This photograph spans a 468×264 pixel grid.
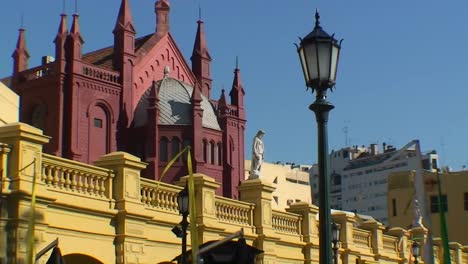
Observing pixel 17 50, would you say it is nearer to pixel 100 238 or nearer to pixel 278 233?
pixel 278 233

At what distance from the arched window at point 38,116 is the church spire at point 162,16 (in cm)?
1278

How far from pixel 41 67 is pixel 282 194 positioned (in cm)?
4905

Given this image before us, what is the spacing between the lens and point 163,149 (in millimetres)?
59469

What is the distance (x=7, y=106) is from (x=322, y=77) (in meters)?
18.7

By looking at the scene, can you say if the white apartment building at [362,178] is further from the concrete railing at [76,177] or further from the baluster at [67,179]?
the baluster at [67,179]

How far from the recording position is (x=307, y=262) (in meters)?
26.6

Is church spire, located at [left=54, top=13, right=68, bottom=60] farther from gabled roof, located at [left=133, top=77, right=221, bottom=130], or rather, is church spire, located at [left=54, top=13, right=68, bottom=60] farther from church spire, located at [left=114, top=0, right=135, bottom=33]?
gabled roof, located at [left=133, top=77, right=221, bottom=130]

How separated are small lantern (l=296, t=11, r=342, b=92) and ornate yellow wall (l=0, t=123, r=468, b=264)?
7925 millimetres

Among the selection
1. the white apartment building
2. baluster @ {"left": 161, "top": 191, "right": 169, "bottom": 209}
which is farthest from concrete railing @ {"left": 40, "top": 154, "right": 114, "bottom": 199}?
the white apartment building

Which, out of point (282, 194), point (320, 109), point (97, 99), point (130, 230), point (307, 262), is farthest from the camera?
point (282, 194)

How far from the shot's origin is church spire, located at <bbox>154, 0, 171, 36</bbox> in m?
66.8

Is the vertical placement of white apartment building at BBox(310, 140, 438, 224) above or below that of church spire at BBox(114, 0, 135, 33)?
above

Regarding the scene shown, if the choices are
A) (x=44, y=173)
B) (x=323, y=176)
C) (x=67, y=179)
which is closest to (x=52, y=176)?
(x=44, y=173)

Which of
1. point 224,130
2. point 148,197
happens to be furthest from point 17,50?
point 148,197
